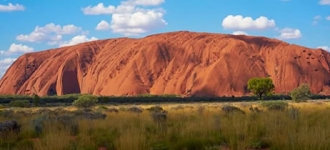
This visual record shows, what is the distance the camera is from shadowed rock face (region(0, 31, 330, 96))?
120m

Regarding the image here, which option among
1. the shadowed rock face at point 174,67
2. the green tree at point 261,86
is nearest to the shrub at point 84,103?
the green tree at point 261,86

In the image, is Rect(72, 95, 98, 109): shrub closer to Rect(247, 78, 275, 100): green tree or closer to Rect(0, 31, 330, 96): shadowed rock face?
Rect(247, 78, 275, 100): green tree

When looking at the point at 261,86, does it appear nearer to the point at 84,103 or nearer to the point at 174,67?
the point at 84,103

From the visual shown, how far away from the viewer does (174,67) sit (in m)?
130

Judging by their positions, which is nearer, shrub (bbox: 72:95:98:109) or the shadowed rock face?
shrub (bbox: 72:95:98:109)

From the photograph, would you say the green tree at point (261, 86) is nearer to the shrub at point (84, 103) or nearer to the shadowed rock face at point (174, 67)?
the shadowed rock face at point (174, 67)

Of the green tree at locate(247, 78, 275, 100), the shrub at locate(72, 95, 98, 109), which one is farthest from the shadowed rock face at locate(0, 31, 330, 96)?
the shrub at locate(72, 95, 98, 109)

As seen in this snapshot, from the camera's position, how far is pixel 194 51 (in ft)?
438

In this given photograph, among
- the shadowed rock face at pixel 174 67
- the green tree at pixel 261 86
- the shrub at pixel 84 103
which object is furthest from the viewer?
the shadowed rock face at pixel 174 67

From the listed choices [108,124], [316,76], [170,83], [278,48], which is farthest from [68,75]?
[108,124]

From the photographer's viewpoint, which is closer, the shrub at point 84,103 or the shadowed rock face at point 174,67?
the shrub at point 84,103

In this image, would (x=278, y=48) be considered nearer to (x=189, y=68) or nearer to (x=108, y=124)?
(x=189, y=68)

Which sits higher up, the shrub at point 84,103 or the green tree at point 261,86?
the green tree at point 261,86

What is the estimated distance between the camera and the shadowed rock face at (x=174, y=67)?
11975 cm
